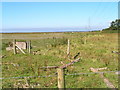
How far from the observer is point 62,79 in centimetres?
412

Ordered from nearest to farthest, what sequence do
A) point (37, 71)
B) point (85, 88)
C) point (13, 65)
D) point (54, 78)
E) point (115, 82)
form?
point (85, 88), point (115, 82), point (54, 78), point (37, 71), point (13, 65)

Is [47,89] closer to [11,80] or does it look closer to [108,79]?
[11,80]

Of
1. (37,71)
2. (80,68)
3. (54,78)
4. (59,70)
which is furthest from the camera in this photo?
(80,68)

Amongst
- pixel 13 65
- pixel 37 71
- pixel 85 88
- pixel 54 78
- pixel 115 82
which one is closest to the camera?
pixel 85 88

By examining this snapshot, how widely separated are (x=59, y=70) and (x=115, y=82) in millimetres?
3630

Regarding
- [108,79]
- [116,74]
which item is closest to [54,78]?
[108,79]

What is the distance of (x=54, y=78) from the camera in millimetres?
7156

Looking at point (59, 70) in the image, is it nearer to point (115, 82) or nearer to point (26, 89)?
point (26, 89)

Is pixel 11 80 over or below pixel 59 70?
below

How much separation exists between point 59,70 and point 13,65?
259 inches

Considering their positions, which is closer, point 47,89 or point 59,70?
point 59,70

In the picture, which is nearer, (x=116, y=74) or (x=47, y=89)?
(x=47, y=89)

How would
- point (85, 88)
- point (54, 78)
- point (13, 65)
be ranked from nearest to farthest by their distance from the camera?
point (85, 88)
point (54, 78)
point (13, 65)

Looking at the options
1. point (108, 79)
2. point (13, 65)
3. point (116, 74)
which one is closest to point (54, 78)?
point (108, 79)
